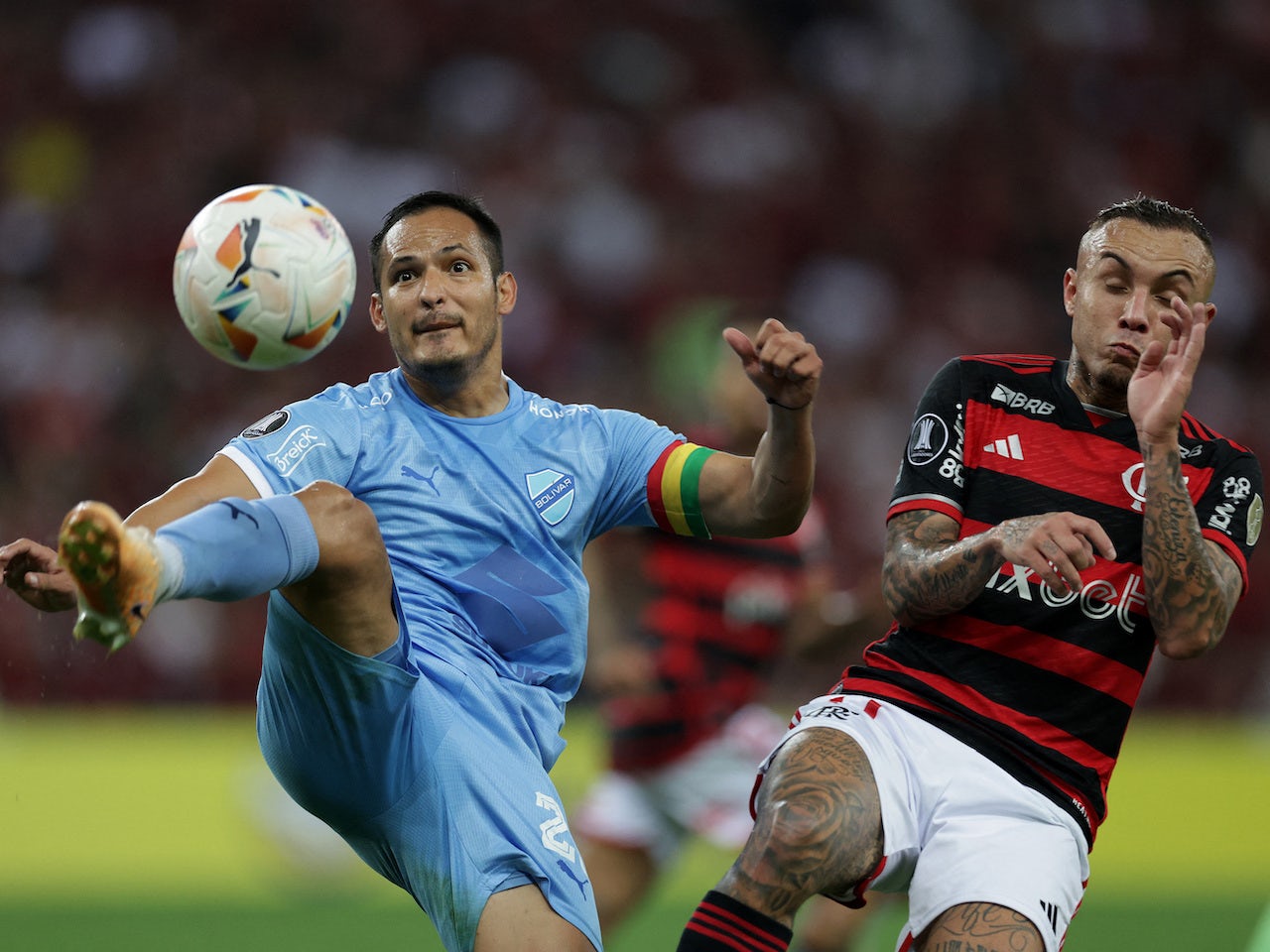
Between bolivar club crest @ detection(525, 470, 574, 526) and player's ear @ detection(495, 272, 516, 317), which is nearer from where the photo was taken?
bolivar club crest @ detection(525, 470, 574, 526)

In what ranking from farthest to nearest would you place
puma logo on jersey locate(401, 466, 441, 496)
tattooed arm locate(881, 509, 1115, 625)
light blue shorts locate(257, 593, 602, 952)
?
puma logo on jersey locate(401, 466, 441, 496), light blue shorts locate(257, 593, 602, 952), tattooed arm locate(881, 509, 1115, 625)

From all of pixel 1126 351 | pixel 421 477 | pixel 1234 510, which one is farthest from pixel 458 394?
pixel 1234 510

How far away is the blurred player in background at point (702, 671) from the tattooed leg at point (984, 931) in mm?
2320

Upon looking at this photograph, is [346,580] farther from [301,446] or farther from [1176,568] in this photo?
[1176,568]

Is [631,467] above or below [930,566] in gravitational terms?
above

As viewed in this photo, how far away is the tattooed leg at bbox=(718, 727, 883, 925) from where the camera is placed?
3.29m

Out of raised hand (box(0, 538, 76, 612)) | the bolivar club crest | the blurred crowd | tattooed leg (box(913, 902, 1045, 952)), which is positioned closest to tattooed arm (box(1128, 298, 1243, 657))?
tattooed leg (box(913, 902, 1045, 952))

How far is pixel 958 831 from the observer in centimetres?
353

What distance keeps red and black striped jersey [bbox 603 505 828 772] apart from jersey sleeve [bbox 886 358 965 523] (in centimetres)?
208

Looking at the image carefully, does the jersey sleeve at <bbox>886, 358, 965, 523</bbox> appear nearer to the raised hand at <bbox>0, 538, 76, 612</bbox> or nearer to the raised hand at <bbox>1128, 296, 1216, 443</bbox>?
the raised hand at <bbox>1128, 296, 1216, 443</bbox>

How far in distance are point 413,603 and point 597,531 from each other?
2.00ft

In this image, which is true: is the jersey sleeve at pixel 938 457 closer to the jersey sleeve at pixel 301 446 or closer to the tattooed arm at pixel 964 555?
the tattooed arm at pixel 964 555

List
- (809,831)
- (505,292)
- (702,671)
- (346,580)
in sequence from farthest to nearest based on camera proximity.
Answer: (702,671) → (505,292) → (346,580) → (809,831)

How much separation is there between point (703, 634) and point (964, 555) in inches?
106
